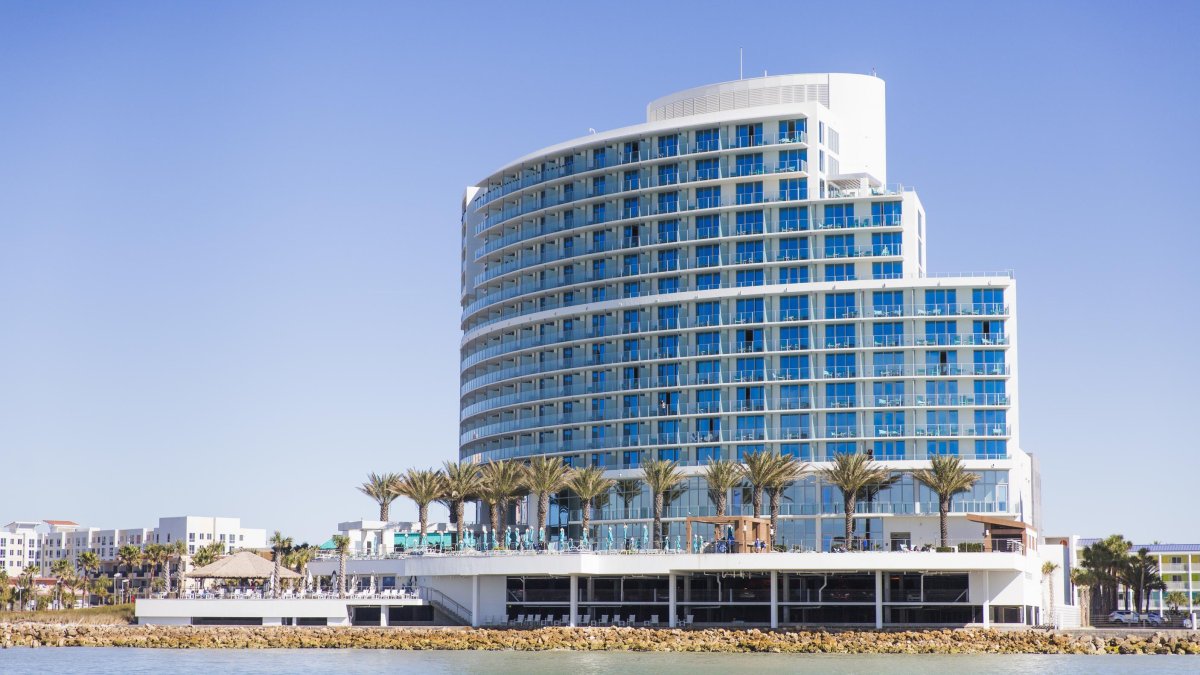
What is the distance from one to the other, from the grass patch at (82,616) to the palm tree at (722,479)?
144ft

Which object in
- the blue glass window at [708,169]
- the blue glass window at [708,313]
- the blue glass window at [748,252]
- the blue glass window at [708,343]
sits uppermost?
the blue glass window at [708,169]

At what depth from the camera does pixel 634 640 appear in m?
84.1

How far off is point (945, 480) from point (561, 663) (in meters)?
33.8

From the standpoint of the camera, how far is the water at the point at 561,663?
226ft

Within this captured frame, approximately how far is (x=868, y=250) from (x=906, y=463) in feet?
51.8

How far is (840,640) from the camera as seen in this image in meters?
82.3

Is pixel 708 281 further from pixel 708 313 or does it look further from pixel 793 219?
pixel 793 219

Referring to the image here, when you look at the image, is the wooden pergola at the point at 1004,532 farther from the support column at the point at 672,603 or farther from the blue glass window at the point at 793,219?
the blue glass window at the point at 793,219

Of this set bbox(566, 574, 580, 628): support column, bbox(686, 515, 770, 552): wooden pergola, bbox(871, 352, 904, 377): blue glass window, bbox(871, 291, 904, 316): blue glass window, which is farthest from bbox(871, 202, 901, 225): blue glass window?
bbox(566, 574, 580, 628): support column

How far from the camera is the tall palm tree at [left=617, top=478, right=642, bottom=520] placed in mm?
110625

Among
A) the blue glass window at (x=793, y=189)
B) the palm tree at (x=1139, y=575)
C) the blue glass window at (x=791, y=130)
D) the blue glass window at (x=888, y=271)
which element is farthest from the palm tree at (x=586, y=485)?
the palm tree at (x=1139, y=575)

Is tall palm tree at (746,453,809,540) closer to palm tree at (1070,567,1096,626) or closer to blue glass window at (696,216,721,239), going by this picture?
blue glass window at (696,216,721,239)

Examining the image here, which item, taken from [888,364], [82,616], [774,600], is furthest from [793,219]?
[82,616]

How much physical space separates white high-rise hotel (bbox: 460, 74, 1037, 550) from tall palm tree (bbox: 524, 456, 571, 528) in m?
8.77
